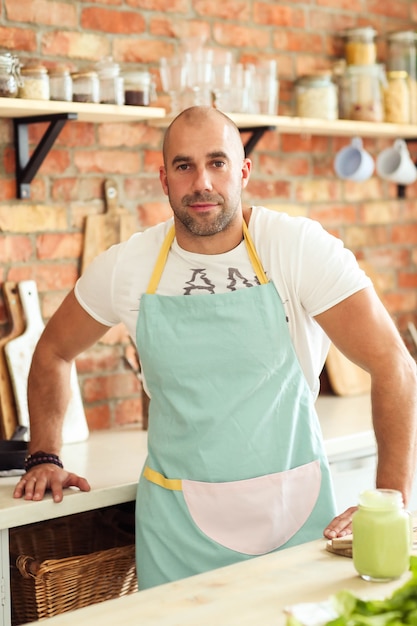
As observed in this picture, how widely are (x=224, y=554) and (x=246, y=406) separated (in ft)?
1.03

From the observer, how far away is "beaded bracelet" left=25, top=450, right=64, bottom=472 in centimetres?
235

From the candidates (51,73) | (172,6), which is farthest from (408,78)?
(51,73)

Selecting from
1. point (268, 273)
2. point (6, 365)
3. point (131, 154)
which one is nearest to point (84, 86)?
point (131, 154)

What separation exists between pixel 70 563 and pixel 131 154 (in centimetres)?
133

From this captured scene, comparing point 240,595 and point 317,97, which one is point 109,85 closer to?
point 317,97

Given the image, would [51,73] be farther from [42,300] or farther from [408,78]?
[408,78]

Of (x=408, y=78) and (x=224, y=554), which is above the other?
(x=408, y=78)

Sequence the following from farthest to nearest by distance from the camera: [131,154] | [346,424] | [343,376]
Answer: [343,376] → [131,154] → [346,424]

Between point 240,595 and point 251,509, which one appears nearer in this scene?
point 240,595

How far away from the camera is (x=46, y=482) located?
2279 mm

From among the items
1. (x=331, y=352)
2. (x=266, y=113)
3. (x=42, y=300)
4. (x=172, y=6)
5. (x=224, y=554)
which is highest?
(x=172, y=6)

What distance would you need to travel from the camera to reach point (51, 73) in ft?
8.83

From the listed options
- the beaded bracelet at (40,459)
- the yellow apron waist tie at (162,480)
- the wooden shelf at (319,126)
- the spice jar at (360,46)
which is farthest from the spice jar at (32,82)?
the spice jar at (360,46)

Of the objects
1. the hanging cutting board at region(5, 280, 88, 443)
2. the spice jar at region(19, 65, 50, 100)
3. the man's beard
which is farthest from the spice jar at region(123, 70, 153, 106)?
the man's beard
